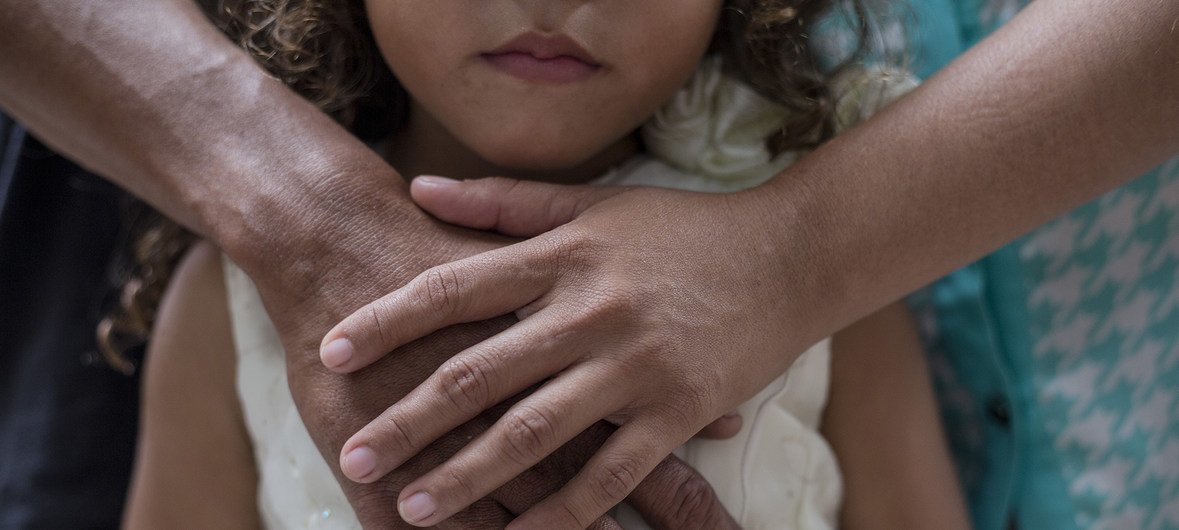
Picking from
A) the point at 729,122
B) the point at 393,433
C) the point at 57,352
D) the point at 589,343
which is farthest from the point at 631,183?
the point at 57,352

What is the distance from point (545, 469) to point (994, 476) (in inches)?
24.6

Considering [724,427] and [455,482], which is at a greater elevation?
[455,482]

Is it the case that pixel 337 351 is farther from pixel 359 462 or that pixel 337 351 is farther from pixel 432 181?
pixel 432 181

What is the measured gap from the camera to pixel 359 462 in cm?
83

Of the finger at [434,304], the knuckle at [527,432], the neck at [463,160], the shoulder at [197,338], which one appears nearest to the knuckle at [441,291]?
the finger at [434,304]

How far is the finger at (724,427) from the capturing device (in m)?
1.01

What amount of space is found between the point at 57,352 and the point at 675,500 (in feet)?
2.92

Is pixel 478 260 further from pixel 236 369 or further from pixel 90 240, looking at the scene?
pixel 90 240

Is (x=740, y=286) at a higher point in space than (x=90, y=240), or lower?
higher

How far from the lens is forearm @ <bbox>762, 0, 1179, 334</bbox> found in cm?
93

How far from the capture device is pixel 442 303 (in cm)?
85

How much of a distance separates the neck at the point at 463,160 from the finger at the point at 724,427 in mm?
342

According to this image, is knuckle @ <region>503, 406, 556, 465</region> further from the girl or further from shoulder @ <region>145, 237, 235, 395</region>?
shoulder @ <region>145, 237, 235, 395</region>

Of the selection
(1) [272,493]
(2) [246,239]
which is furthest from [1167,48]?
(1) [272,493]
